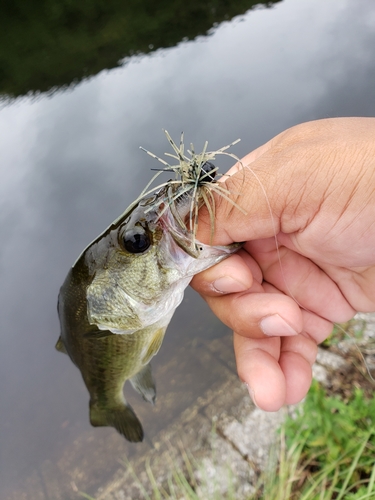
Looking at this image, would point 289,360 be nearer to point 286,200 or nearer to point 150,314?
point 150,314

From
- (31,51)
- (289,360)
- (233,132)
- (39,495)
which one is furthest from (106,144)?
(31,51)

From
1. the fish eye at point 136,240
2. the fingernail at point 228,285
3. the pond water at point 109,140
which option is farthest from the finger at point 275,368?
the pond water at point 109,140

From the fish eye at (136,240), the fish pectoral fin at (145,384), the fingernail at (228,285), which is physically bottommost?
the fish pectoral fin at (145,384)

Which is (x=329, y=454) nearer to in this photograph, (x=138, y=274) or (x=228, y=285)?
(x=228, y=285)

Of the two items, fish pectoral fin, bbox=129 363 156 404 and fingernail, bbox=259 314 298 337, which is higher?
fingernail, bbox=259 314 298 337

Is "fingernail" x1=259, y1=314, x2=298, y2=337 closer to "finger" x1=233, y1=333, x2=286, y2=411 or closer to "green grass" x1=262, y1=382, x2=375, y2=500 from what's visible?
"finger" x1=233, y1=333, x2=286, y2=411

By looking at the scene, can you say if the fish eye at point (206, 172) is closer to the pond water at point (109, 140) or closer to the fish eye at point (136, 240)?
the fish eye at point (136, 240)

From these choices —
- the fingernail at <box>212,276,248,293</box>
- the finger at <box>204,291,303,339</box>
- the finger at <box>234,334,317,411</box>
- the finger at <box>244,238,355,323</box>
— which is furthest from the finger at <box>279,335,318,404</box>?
the fingernail at <box>212,276,248,293</box>

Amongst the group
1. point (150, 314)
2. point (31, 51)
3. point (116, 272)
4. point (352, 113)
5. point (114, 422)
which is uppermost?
point (31, 51)
